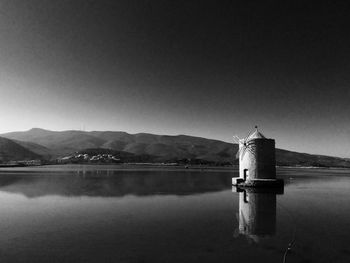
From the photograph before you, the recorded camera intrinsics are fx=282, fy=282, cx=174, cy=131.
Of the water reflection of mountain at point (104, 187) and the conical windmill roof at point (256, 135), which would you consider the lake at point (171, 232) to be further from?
the conical windmill roof at point (256, 135)

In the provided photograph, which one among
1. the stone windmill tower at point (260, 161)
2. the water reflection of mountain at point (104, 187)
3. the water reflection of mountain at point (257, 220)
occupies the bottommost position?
the water reflection of mountain at point (104, 187)

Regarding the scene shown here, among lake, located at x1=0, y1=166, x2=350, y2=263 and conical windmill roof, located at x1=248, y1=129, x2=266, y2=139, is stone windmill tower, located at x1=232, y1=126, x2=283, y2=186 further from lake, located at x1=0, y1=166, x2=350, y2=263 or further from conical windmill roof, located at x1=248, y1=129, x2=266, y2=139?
lake, located at x1=0, y1=166, x2=350, y2=263

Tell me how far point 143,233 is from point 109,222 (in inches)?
145

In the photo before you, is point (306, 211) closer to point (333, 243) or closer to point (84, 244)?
point (333, 243)

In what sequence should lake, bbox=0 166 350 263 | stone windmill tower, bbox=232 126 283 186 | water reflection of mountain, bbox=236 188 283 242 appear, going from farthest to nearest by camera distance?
stone windmill tower, bbox=232 126 283 186 → water reflection of mountain, bbox=236 188 283 242 → lake, bbox=0 166 350 263

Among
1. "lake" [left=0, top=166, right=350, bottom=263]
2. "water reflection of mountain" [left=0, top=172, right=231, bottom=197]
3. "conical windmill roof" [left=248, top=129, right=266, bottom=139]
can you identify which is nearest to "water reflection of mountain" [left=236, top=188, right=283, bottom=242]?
"lake" [left=0, top=166, right=350, bottom=263]

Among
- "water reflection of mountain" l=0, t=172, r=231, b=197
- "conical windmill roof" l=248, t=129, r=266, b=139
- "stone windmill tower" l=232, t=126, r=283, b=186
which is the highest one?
"conical windmill roof" l=248, t=129, r=266, b=139

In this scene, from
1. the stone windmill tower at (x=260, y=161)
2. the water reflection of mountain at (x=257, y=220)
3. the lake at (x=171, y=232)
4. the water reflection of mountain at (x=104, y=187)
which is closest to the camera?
the lake at (x=171, y=232)

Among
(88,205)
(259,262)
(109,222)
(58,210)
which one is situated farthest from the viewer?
(88,205)

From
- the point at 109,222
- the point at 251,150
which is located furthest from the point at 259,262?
the point at 251,150

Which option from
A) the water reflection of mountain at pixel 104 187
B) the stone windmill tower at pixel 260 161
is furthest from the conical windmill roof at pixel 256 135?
the water reflection of mountain at pixel 104 187

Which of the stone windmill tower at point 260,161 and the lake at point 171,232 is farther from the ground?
the stone windmill tower at point 260,161

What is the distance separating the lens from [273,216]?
20500mm

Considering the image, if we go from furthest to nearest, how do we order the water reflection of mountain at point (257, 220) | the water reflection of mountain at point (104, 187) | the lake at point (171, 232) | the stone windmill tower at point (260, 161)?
1. the stone windmill tower at point (260, 161)
2. the water reflection of mountain at point (104, 187)
3. the water reflection of mountain at point (257, 220)
4. the lake at point (171, 232)
